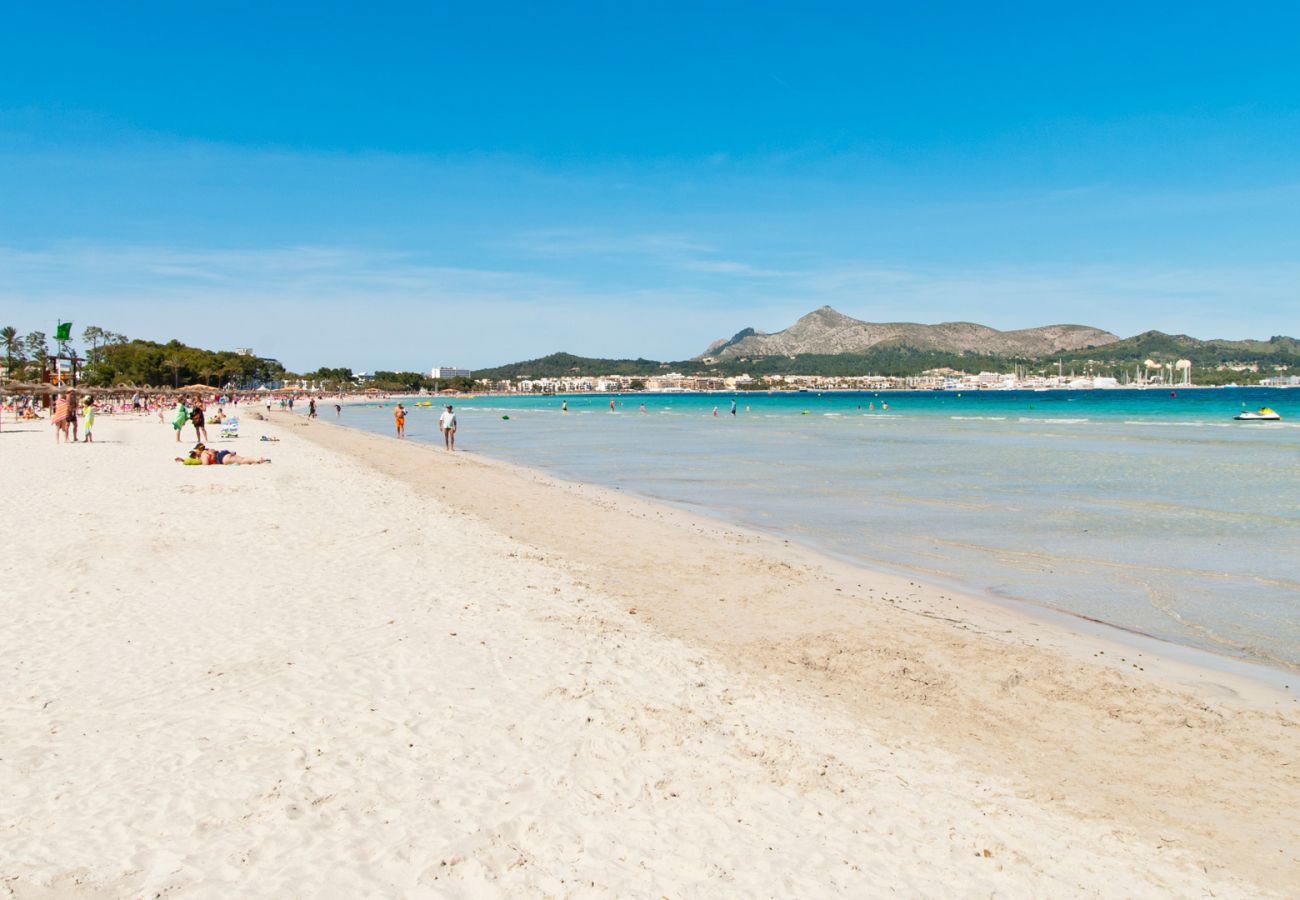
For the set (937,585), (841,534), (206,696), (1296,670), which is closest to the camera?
(206,696)

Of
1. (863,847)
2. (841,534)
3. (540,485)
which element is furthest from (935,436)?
(863,847)

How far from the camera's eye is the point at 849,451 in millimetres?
35594

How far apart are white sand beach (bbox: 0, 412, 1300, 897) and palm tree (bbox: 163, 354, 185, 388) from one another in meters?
125

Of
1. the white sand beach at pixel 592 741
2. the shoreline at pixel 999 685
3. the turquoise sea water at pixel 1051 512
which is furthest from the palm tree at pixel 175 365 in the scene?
the shoreline at pixel 999 685

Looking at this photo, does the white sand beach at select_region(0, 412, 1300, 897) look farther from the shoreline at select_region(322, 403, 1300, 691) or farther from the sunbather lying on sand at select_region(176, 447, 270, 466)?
the sunbather lying on sand at select_region(176, 447, 270, 466)

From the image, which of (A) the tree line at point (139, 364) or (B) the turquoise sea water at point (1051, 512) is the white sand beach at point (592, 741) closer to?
(B) the turquoise sea water at point (1051, 512)

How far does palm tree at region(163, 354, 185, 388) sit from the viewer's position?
119 metres

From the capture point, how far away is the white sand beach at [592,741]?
389 cm

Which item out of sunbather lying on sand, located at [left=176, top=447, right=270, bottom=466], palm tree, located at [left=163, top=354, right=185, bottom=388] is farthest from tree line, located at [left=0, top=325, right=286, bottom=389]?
sunbather lying on sand, located at [left=176, top=447, right=270, bottom=466]

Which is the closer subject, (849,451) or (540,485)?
(540,485)

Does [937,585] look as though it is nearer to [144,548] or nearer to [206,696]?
[206,696]

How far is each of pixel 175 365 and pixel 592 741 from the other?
436 feet

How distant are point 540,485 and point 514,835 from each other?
17879 millimetres

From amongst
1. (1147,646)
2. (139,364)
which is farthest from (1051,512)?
(139,364)
